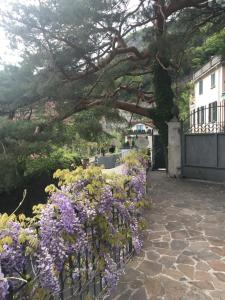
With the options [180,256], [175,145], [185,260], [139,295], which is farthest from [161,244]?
[175,145]

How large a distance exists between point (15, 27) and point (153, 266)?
7.03m

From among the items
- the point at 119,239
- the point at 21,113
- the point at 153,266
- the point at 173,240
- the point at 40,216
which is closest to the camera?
the point at 40,216

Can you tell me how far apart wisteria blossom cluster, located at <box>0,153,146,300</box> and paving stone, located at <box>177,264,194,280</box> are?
32.0 inches

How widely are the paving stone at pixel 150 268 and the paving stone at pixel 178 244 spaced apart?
70cm

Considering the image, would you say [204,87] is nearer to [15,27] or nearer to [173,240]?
[15,27]

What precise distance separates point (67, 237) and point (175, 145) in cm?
972

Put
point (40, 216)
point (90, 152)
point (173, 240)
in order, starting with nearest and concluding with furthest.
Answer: point (40, 216)
point (173, 240)
point (90, 152)

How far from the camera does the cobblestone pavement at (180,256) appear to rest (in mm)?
3686

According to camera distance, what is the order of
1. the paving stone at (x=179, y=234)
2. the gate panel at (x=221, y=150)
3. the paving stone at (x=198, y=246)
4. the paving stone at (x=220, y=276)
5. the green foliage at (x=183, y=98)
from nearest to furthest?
the paving stone at (x=220, y=276), the paving stone at (x=198, y=246), the paving stone at (x=179, y=234), the gate panel at (x=221, y=150), the green foliage at (x=183, y=98)

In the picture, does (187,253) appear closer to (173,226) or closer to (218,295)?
(218,295)

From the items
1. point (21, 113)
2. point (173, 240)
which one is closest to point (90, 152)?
point (21, 113)

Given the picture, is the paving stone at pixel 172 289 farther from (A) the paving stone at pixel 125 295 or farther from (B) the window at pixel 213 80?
(B) the window at pixel 213 80

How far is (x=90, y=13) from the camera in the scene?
26.1ft

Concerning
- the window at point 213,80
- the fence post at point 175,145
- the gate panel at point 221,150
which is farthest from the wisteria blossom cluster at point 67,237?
the window at point 213,80
